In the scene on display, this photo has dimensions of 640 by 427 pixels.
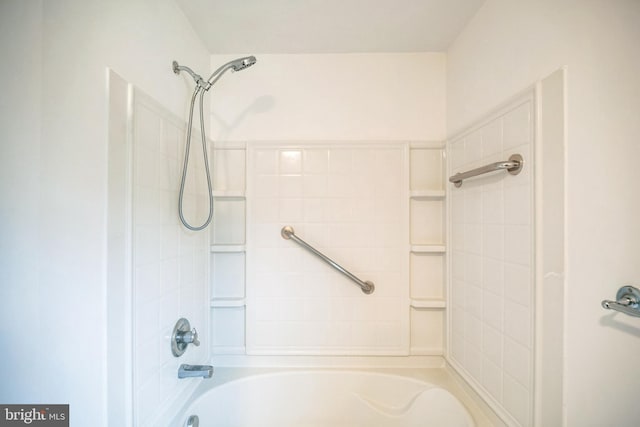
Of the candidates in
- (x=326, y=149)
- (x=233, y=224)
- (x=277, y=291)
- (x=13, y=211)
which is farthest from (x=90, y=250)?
(x=326, y=149)

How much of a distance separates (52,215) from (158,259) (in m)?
0.32

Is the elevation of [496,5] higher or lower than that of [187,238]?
higher

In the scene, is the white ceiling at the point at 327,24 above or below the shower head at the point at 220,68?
above

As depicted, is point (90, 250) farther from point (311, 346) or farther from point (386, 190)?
point (386, 190)

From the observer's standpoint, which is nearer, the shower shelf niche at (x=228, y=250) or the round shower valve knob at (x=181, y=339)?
the round shower valve knob at (x=181, y=339)

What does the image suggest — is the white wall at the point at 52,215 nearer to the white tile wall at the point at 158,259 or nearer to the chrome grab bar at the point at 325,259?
the white tile wall at the point at 158,259

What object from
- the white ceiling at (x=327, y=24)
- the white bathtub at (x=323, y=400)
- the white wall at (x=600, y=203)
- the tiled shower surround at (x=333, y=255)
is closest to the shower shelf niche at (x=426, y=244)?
the tiled shower surround at (x=333, y=255)

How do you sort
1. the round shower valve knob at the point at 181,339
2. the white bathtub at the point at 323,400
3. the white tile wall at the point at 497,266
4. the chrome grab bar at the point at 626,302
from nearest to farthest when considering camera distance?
the chrome grab bar at the point at 626,302 < the white tile wall at the point at 497,266 < the round shower valve knob at the point at 181,339 < the white bathtub at the point at 323,400

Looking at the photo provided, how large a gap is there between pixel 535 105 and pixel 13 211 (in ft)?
4.95

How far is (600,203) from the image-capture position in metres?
0.63

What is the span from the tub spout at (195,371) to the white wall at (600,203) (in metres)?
1.18

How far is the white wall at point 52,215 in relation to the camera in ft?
2.06

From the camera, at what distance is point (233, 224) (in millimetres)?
1331

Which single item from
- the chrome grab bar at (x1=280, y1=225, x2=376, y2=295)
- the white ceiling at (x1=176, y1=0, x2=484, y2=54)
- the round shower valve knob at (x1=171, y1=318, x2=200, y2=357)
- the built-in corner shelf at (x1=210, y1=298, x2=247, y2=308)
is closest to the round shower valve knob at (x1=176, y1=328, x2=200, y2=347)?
the round shower valve knob at (x1=171, y1=318, x2=200, y2=357)
